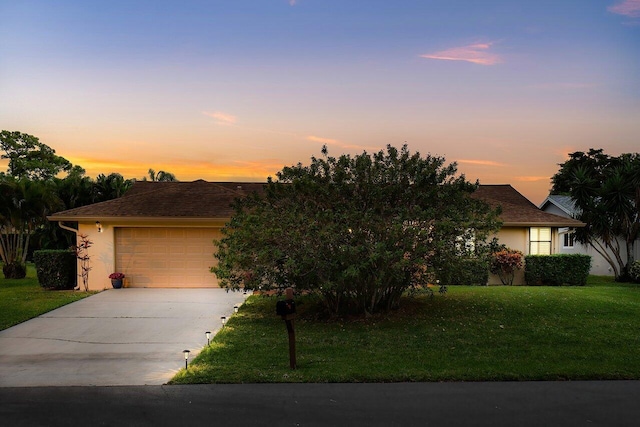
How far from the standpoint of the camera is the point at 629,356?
348 inches

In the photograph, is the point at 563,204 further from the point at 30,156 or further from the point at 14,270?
the point at 30,156

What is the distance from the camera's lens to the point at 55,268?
Answer: 60.6 ft

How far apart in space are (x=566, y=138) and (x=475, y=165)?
3745 millimetres

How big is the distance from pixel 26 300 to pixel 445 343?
12.3 m

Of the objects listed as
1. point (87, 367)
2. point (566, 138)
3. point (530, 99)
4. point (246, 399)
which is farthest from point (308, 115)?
point (246, 399)

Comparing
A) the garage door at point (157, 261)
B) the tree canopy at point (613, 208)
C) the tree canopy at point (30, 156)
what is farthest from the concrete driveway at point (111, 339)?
the tree canopy at point (30, 156)

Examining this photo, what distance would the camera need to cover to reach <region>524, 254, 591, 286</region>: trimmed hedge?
1945cm

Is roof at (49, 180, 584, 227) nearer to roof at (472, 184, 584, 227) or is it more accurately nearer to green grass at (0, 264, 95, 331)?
roof at (472, 184, 584, 227)

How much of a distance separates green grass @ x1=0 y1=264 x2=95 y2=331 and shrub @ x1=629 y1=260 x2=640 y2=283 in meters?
20.9

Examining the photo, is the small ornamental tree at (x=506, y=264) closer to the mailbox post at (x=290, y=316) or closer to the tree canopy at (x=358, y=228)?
the tree canopy at (x=358, y=228)

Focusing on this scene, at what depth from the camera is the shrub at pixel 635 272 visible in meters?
22.8

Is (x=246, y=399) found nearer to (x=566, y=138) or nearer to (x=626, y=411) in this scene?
(x=626, y=411)

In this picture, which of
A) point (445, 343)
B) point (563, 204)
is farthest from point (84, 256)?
point (563, 204)

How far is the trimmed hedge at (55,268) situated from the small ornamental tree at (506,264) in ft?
47.6
